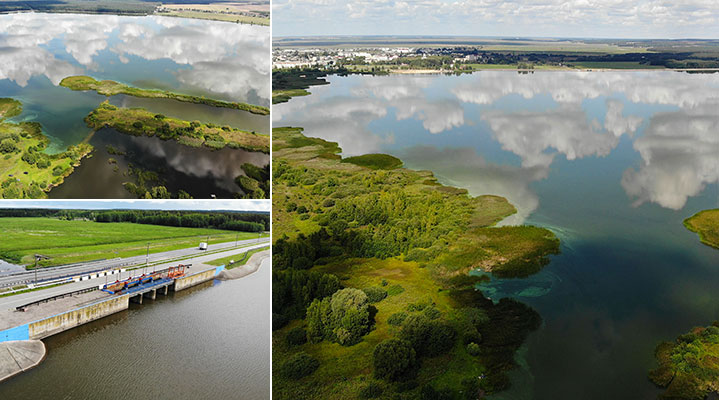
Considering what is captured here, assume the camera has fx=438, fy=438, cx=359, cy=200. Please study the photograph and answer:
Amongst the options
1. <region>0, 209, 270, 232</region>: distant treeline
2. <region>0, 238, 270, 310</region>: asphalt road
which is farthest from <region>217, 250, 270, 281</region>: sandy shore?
<region>0, 209, 270, 232</region>: distant treeline

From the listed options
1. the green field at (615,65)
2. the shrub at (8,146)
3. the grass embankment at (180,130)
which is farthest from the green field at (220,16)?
the green field at (615,65)

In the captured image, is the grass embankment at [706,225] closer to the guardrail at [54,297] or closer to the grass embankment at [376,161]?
the grass embankment at [376,161]

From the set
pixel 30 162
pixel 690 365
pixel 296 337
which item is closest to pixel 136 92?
pixel 30 162

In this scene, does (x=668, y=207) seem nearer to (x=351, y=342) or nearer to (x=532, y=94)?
(x=351, y=342)

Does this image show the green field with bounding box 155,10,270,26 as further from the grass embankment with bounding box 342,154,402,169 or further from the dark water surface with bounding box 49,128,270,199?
the grass embankment with bounding box 342,154,402,169

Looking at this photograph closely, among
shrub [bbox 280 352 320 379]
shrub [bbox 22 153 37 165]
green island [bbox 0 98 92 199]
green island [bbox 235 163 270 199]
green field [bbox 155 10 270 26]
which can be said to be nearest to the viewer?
green island [bbox 235 163 270 199]

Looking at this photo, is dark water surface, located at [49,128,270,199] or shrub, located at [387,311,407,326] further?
shrub, located at [387,311,407,326]
